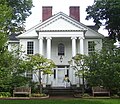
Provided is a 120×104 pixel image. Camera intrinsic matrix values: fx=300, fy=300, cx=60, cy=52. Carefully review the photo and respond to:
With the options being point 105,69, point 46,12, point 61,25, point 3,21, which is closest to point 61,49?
point 61,25

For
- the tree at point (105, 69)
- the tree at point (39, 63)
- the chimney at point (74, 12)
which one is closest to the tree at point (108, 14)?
the chimney at point (74, 12)

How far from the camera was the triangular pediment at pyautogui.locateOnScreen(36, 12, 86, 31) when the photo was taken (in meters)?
36.4

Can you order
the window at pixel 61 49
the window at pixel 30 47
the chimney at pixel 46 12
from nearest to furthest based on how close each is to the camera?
the window at pixel 30 47, the window at pixel 61 49, the chimney at pixel 46 12

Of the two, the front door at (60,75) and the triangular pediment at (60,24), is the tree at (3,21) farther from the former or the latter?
the front door at (60,75)

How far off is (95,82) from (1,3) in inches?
506

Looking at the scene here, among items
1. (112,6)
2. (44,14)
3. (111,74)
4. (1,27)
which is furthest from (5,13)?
(44,14)

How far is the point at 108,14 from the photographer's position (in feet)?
120

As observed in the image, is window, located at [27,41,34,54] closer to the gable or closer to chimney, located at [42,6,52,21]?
the gable

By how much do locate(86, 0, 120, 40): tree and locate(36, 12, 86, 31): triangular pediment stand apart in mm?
3637

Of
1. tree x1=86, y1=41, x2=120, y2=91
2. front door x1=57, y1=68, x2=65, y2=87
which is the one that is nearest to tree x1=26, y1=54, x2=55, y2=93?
tree x1=86, y1=41, x2=120, y2=91

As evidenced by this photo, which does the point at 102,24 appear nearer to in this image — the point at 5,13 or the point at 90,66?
the point at 90,66

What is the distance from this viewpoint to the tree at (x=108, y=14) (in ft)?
114

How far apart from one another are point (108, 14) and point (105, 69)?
11.3 m

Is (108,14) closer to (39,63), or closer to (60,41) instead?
(60,41)
